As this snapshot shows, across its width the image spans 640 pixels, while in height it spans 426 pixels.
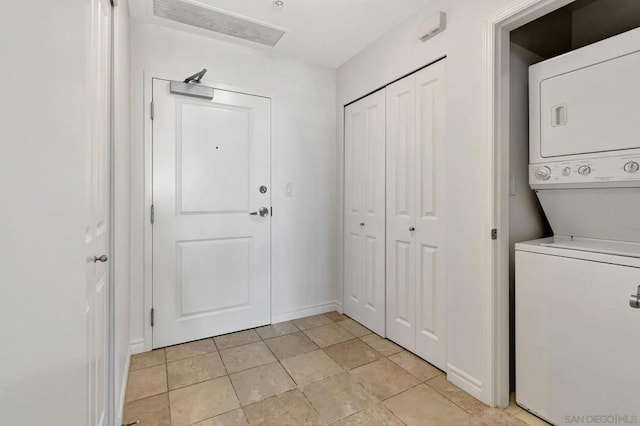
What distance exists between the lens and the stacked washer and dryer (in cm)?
129

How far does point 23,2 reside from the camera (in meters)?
0.48

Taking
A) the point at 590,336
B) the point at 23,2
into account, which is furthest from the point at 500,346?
the point at 23,2

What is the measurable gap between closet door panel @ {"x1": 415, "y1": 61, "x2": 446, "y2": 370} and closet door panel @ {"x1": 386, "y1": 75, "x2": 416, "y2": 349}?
2.3 inches

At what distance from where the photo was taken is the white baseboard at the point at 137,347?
217cm

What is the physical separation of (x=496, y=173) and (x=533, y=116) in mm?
433

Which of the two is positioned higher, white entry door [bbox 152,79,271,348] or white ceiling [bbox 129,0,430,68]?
white ceiling [bbox 129,0,430,68]

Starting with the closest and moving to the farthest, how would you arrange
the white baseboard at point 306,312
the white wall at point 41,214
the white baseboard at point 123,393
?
1. the white wall at point 41,214
2. the white baseboard at point 123,393
3. the white baseboard at point 306,312

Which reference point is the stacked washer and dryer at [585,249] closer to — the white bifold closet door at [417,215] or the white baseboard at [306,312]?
the white bifold closet door at [417,215]

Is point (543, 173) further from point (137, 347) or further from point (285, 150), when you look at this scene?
point (137, 347)

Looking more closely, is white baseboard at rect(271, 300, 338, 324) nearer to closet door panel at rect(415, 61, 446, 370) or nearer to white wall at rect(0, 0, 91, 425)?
closet door panel at rect(415, 61, 446, 370)

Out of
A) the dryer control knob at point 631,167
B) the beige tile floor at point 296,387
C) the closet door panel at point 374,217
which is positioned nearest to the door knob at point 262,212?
the closet door panel at point 374,217

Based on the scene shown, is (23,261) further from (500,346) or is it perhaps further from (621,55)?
(621,55)

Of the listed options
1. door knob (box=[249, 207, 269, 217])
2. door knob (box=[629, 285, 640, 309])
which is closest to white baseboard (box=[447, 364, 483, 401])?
door knob (box=[629, 285, 640, 309])

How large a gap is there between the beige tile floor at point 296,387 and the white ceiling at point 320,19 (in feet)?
8.08
